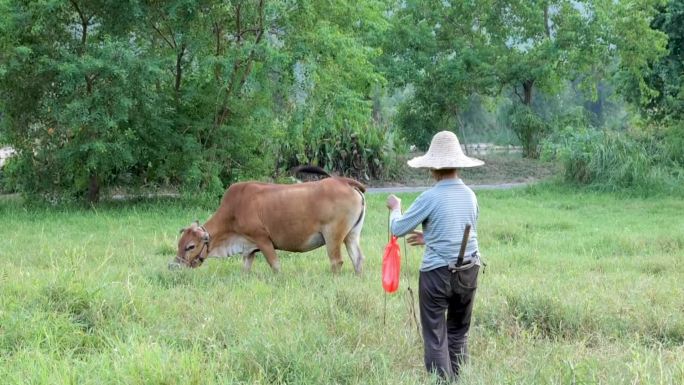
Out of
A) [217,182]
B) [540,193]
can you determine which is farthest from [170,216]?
[540,193]

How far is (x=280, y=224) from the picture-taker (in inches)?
346

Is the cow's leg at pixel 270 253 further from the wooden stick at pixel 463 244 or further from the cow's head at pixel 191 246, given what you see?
the wooden stick at pixel 463 244

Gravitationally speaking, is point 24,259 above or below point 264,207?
below

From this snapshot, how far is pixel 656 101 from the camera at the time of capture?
2206cm

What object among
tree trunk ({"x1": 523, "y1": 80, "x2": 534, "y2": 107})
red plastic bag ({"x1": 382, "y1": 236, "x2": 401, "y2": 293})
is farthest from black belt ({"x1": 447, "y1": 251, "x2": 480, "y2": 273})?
tree trunk ({"x1": 523, "y1": 80, "x2": 534, "y2": 107})

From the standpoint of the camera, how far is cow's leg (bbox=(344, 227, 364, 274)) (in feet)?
28.6

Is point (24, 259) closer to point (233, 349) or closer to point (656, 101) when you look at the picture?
point (233, 349)

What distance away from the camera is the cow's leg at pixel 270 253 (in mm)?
8703

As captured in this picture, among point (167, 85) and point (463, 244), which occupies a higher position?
point (167, 85)

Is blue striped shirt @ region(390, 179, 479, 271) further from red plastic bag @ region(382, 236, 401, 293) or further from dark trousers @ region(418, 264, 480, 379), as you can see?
red plastic bag @ region(382, 236, 401, 293)

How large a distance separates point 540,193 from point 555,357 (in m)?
11.5

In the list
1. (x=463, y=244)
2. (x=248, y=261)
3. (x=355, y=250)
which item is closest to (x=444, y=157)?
(x=463, y=244)

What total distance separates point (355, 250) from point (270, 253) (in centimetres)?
91

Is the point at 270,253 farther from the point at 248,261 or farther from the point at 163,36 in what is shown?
the point at 163,36
